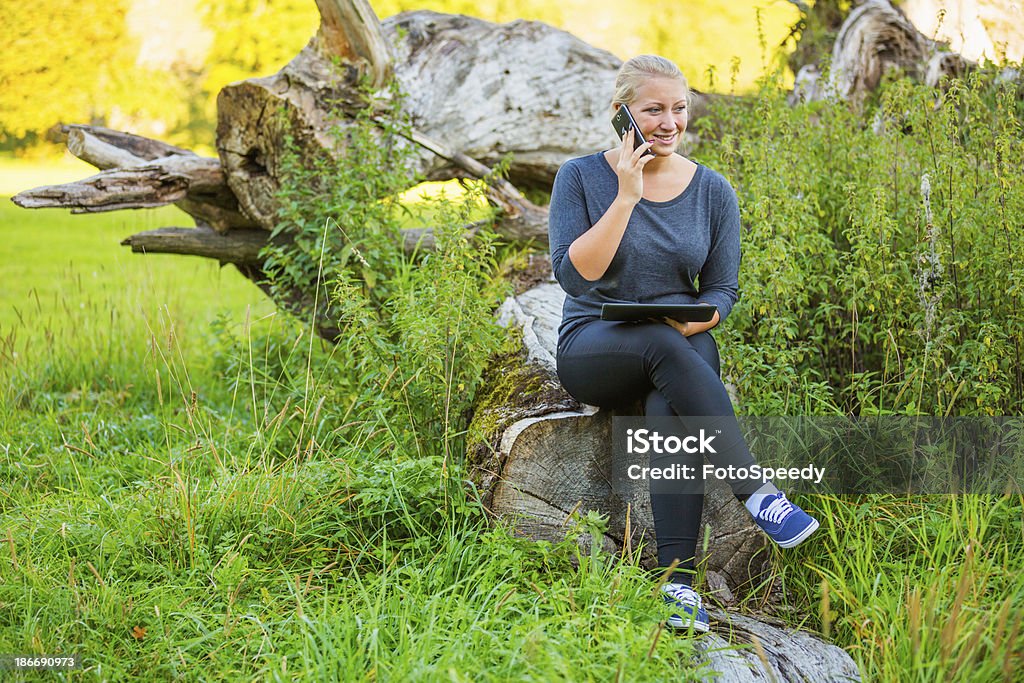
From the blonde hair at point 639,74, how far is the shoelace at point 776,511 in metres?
1.49

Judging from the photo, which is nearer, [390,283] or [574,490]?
[574,490]

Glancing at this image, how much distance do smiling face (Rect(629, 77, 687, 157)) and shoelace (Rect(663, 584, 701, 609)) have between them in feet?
5.06

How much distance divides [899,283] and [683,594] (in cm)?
183

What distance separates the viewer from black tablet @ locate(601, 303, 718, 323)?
2.96m

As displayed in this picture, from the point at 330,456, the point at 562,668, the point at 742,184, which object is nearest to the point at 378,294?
the point at 330,456

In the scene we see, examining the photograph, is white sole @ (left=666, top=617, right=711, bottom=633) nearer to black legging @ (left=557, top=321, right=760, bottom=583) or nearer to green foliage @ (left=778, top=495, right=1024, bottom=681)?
black legging @ (left=557, top=321, right=760, bottom=583)

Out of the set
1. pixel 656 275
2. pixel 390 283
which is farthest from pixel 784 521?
pixel 390 283

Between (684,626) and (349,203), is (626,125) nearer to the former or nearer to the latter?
(684,626)

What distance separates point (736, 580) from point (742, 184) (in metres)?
2.31

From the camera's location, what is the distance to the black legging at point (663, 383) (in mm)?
2807

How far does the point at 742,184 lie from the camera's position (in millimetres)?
4676

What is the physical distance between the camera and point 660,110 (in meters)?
3.21

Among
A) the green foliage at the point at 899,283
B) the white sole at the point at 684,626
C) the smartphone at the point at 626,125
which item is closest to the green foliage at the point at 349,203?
the smartphone at the point at 626,125

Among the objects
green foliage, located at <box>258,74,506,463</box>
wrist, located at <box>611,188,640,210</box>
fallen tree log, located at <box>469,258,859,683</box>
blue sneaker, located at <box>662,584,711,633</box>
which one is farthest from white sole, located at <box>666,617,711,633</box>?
wrist, located at <box>611,188,640,210</box>
